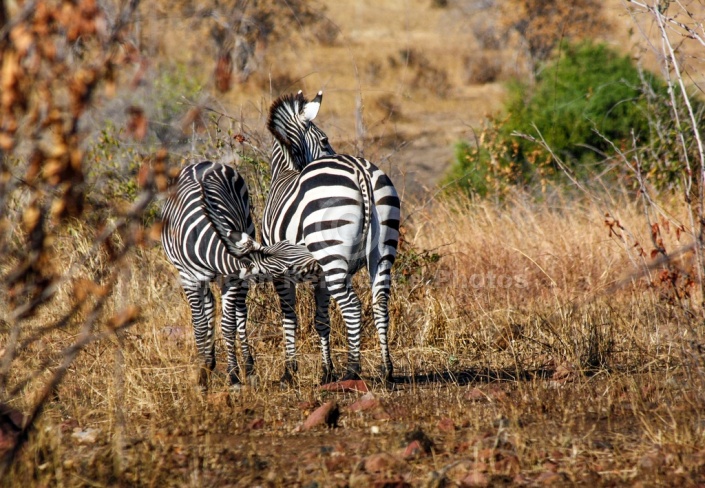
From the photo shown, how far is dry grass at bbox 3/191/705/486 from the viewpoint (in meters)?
3.52

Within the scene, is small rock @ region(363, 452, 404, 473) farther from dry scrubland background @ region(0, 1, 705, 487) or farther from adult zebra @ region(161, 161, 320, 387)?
adult zebra @ region(161, 161, 320, 387)

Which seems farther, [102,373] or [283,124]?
[283,124]

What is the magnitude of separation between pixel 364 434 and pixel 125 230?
1911 mm

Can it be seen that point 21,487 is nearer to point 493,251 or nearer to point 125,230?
point 125,230

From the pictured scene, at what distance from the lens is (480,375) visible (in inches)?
208

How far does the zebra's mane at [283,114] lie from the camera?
5844 mm

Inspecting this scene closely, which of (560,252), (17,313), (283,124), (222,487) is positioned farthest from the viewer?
(560,252)

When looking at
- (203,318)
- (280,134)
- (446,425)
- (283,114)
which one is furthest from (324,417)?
(283,114)

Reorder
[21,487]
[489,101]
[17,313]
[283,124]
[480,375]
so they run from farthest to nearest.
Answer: [489,101] → [283,124] → [480,375] → [21,487] → [17,313]

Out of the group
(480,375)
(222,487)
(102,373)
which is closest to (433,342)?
(480,375)

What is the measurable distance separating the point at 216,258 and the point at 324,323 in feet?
3.19

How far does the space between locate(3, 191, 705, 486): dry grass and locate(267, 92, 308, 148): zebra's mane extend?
136 cm

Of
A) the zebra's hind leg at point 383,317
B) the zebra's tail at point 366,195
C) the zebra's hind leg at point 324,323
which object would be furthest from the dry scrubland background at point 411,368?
the zebra's tail at point 366,195

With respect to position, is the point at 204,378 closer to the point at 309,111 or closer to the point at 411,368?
the point at 411,368
